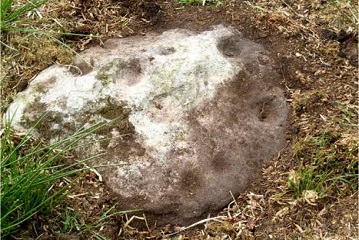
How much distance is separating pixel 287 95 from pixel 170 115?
2.19ft

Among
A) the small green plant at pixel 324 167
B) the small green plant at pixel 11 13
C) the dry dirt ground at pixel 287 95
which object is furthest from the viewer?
the small green plant at pixel 11 13

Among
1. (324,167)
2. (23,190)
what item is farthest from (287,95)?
(23,190)

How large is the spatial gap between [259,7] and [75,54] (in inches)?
46.1

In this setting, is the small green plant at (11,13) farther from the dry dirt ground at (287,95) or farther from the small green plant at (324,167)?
the small green plant at (324,167)

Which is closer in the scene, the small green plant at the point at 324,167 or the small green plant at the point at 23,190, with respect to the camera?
the small green plant at the point at 23,190

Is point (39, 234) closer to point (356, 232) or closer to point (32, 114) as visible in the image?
point (32, 114)

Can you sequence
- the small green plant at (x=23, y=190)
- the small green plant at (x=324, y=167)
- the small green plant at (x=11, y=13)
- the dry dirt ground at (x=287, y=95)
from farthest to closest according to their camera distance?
the small green plant at (x=11, y=13)
the small green plant at (x=324, y=167)
the dry dirt ground at (x=287, y=95)
the small green plant at (x=23, y=190)

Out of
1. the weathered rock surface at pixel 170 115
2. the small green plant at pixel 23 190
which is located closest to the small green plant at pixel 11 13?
the weathered rock surface at pixel 170 115

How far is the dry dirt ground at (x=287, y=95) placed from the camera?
8.29 feet

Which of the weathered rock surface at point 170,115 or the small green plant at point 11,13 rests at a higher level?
the small green plant at point 11,13

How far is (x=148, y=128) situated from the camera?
2.79 metres

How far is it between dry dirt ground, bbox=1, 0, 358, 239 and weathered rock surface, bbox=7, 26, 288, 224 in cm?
8

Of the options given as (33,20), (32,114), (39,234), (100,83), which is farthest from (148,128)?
(33,20)

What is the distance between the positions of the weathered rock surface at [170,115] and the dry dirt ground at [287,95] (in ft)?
0.27
